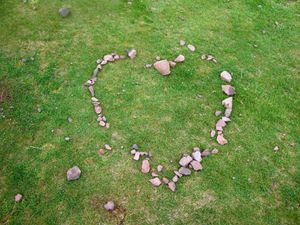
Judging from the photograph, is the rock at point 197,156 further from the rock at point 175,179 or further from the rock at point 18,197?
the rock at point 18,197

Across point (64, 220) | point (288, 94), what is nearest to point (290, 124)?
point (288, 94)

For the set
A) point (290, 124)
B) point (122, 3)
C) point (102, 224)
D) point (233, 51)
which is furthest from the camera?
point (122, 3)

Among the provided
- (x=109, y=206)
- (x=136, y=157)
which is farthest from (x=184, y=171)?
(x=109, y=206)

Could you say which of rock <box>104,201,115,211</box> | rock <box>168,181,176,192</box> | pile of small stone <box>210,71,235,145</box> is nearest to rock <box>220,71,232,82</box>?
pile of small stone <box>210,71,235,145</box>

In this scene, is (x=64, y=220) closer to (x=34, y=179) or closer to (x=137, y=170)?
(x=34, y=179)

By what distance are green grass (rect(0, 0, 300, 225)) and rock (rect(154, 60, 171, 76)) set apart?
15cm

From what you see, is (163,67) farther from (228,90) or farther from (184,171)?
(184,171)

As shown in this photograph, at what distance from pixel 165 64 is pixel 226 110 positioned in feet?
5.96

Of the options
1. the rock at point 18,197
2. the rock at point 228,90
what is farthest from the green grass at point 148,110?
the rock at point 228,90

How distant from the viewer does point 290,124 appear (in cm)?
771

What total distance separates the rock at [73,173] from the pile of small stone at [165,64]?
3120 mm

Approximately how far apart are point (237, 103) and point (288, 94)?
52.4 inches

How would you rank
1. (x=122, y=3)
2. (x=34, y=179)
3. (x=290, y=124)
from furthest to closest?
(x=122, y=3)
(x=290, y=124)
(x=34, y=179)

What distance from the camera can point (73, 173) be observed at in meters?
6.63
